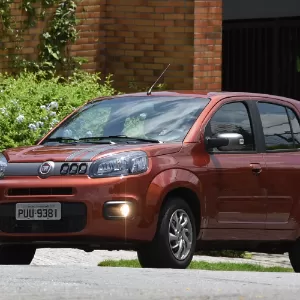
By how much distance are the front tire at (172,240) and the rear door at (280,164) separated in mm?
1079

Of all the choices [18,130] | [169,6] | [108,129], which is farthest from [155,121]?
[169,6]

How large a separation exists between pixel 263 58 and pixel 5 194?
43.5ft

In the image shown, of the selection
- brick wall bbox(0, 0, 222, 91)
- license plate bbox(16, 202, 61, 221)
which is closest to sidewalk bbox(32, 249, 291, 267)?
license plate bbox(16, 202, 61, 221)

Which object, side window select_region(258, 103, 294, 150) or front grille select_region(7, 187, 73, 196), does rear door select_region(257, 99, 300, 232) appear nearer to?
side window select_region(258, 103, 294, 150)

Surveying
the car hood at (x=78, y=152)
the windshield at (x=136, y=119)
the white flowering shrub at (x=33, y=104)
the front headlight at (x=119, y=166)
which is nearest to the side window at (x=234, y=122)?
the windshield at (x=136, y=119)

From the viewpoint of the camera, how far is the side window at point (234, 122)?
12141 mm

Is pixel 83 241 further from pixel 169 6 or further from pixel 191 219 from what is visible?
pixel 169 6

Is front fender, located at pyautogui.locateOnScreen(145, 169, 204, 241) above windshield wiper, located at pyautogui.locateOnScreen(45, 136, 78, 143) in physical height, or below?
below

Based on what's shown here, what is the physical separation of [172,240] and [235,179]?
947 millimetres

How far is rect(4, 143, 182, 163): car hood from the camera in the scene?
36.9 feet

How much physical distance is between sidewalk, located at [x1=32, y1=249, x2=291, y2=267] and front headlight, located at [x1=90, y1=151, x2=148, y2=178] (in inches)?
111

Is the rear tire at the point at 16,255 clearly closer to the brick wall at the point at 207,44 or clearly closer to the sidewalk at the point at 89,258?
the sidewalk at the point at 89,258

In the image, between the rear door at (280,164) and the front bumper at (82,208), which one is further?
the rear door at (280,164)

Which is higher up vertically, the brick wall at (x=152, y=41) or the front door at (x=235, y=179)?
the brick wall at (x=152, y=41)
